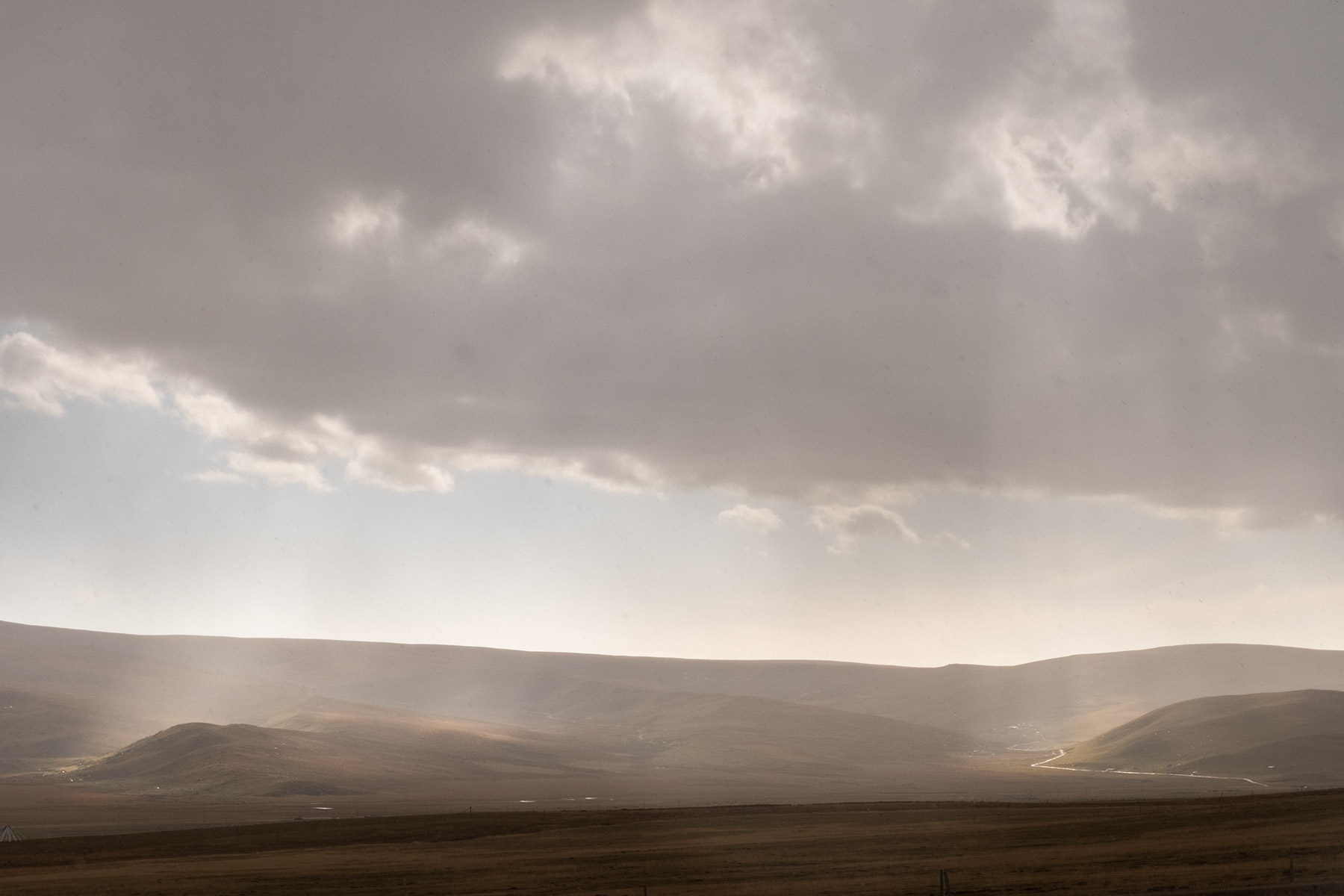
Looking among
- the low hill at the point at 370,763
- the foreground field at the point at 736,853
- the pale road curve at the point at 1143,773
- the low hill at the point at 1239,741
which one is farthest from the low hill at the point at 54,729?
the low hill at the point at 1239,741

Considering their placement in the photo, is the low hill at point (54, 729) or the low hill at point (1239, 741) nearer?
the low hill at point (1239, 741)

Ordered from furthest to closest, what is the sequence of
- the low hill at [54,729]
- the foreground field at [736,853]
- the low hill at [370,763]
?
the low hill at [54,729] → the low hill at [370,763] → the foreground field at [736,853]

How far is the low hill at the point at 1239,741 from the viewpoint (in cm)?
14375

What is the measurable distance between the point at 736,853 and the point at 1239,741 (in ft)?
456

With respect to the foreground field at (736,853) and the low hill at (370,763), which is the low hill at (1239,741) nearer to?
the low hill at (370,763)

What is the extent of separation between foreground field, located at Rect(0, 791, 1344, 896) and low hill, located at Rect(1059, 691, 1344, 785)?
279 ft

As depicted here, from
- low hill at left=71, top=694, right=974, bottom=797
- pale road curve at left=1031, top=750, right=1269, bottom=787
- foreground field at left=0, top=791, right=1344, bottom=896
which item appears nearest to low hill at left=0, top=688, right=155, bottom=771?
low hill at left=71, top=694, right=974, bottom=797

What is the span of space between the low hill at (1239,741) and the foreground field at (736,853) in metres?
84.9

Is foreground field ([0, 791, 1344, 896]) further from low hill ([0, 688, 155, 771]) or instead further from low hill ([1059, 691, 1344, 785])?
low hill ([0, 688, 155, 771])

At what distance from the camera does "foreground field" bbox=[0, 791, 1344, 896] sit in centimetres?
4153

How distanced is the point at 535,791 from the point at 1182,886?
99353 mm

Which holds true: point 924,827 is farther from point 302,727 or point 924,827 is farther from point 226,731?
point 302,727

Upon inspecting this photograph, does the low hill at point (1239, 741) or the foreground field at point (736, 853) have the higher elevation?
the foreground field at point (736, 853)

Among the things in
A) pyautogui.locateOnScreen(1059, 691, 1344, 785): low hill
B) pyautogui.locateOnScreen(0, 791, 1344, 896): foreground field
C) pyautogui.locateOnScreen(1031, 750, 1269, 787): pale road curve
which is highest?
pyautogui.locateOnScreen(0, 791, 1344, 896): foreground field
